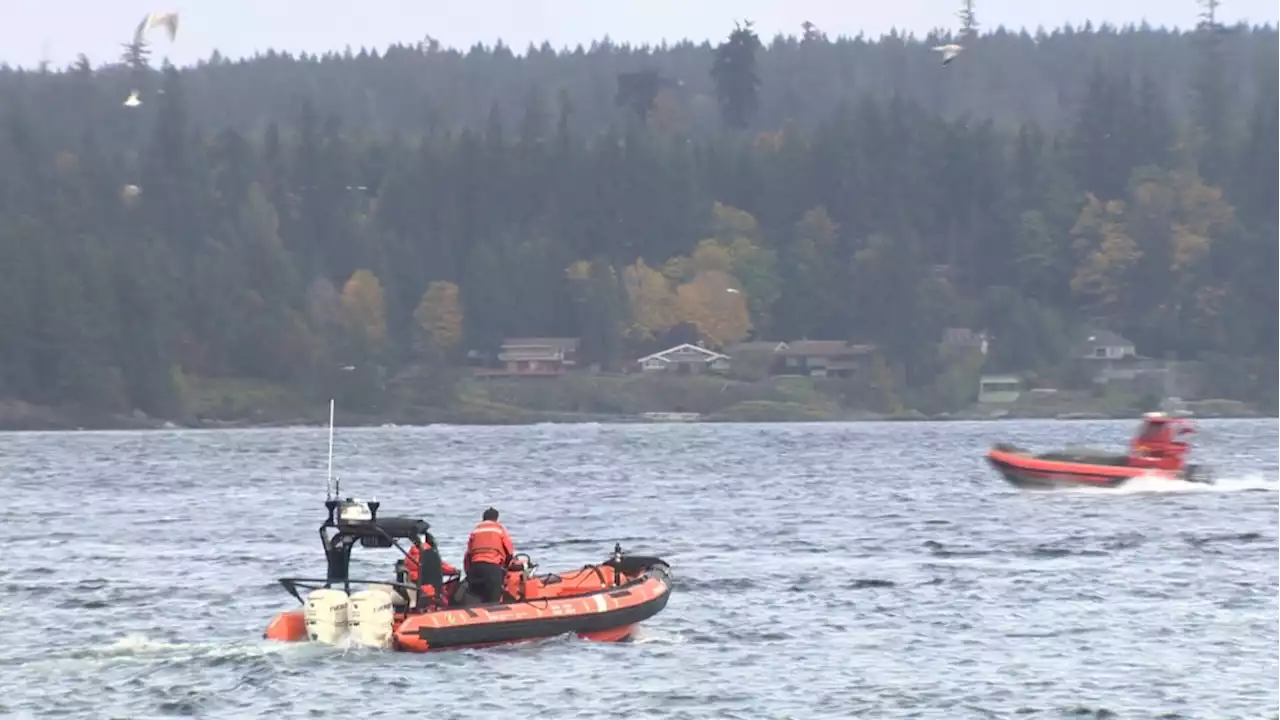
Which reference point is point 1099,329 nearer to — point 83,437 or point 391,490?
point 83,437

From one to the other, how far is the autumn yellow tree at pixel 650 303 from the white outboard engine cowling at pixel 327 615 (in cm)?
14468

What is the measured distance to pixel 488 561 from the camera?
110 feet

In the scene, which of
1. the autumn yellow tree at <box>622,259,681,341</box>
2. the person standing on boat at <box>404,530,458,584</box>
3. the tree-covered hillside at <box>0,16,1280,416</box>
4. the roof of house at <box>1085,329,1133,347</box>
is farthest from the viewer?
the autumn yellow tree at <box>622,259,681,341</box>

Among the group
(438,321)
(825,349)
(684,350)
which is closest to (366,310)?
(438,321)

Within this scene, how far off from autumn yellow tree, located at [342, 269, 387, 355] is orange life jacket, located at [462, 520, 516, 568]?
440 ft

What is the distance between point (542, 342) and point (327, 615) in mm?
141910

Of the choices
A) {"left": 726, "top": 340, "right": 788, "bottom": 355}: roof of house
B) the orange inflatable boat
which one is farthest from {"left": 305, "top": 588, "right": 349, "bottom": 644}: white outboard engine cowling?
{"left": 726, "top": 340, "right": 788, "bottom": 355}: roof of house

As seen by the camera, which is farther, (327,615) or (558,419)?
(558,419)

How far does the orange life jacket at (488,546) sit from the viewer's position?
3359cm

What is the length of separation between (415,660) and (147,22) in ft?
154

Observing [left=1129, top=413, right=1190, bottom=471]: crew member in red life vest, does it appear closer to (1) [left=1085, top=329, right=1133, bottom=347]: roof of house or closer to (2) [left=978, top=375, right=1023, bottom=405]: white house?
(2) [left=978, top=375, right=1023, bottom=405]: white house

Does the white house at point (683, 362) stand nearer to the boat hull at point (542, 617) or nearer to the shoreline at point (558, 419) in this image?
the shoreline at point (558, 419)

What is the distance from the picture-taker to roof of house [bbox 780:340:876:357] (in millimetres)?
174500

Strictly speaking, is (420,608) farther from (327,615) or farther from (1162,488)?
(1162,488)
